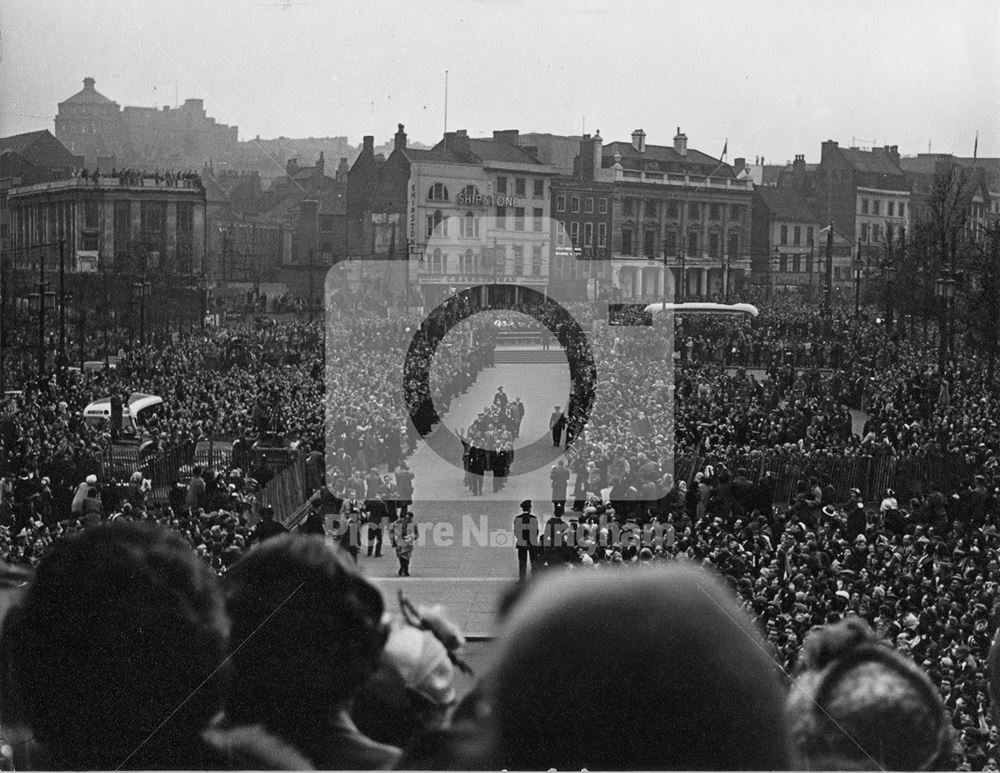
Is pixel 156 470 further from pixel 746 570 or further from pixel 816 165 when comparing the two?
pixel 816 165

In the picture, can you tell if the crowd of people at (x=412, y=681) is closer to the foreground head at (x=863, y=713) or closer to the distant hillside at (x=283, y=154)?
the foreground head at (x=863, y=713)

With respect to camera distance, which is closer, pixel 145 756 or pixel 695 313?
pixel 145 756

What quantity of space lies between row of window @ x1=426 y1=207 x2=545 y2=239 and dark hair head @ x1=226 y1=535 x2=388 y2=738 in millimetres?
1181

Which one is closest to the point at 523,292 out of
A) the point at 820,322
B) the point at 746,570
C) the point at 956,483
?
the point at 746,570

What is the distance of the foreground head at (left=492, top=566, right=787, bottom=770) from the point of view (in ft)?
12.1

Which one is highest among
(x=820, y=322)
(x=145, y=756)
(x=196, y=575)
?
(x=820, y=322)

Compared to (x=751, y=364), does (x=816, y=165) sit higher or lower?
higher

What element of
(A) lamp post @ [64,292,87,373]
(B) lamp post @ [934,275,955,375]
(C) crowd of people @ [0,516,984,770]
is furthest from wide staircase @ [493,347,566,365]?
(B) lamp post @ [934,275,955,375]

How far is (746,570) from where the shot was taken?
15.0 ft

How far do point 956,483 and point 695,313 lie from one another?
1.39m

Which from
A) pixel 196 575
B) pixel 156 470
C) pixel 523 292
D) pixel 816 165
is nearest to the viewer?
pixel 196 575

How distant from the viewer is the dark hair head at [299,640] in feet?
12.4

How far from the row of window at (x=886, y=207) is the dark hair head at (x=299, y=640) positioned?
245 centimetres

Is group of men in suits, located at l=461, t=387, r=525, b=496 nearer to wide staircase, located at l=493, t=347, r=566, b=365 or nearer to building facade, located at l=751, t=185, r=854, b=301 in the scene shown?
wide staircase, located at l=493, t=347, r=566, b=365
